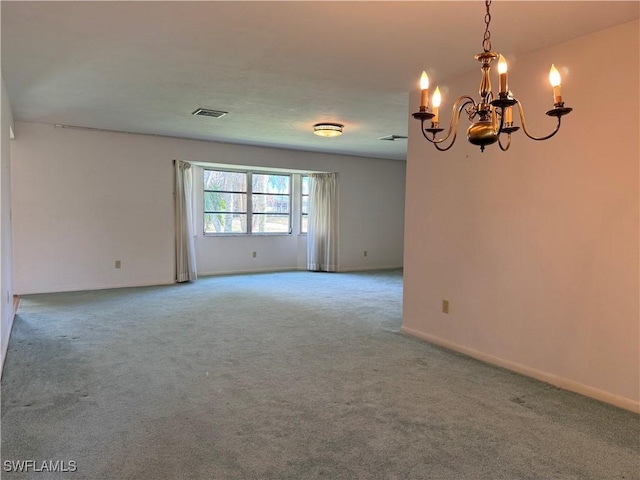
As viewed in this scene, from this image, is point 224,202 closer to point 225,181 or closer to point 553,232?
point 225,181

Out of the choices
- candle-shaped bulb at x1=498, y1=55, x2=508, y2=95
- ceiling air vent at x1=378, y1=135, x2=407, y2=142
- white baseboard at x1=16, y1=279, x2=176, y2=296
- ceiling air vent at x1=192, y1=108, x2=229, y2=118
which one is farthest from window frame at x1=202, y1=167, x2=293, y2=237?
candle-shaped bulb at x1=498, y1=55, x2=508, y2=95

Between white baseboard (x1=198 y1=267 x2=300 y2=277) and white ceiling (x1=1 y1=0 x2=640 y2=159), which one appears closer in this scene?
white ceiling (x1=1 y1=0 x2=640 y2=159)

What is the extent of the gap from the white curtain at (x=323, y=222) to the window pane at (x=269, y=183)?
548 millimetres

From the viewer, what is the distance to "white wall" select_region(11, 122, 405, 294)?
5.85 m

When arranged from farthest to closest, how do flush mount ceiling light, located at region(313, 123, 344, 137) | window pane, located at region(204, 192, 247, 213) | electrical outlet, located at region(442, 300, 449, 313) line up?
1. window pane, located at region(204, 192, 247, 213)
2. flush mount ceiling light, located at region(313, 123, 344, 137)
3. electrical outlet, located at region(442, 300, 449, 313)

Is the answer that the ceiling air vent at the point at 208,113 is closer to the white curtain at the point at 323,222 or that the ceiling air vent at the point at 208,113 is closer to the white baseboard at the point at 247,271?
the white baseboard at the point at 247,271

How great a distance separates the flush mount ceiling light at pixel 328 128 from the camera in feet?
Answer: 18.2

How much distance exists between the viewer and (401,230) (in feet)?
31.2

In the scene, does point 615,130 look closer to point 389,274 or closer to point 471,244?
point 471,244

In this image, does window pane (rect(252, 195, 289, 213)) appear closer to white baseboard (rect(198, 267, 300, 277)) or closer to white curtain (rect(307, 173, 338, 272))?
white curtain (rect(307, 173, 338, 272))

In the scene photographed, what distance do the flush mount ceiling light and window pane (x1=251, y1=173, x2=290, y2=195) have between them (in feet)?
9.84

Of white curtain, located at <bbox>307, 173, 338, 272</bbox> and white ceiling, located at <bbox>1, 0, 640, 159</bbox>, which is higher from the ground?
white ceiling, located at <bbox>1, 0, 640, 159</bbox>

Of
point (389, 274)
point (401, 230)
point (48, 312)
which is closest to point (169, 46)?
point (48, 312)

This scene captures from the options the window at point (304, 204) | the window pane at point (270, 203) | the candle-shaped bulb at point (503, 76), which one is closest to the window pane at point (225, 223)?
the window pane at point (270, 203)
